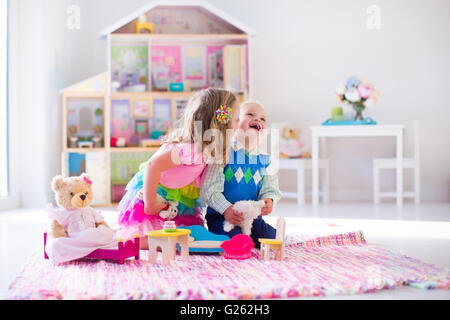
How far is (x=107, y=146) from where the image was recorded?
4.20 m

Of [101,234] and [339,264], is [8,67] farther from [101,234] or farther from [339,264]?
[339,264]

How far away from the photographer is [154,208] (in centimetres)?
199

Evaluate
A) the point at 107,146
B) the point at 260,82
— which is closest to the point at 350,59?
the point at 260,82

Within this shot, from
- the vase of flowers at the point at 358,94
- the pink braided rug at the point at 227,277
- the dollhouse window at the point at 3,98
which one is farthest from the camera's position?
the vase of flowers at the point at 358,94

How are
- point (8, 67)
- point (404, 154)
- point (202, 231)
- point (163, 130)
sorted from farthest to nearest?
point (404, 154) → point (163, 130) → point (8, 67) → point (202, 231)

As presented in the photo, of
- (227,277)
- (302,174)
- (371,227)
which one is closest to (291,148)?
(302,174)

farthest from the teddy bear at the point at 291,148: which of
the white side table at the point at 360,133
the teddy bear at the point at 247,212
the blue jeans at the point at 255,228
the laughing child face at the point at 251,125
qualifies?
the teddy bear at the point at 247,212

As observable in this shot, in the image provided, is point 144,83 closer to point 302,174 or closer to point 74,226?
point 302,174

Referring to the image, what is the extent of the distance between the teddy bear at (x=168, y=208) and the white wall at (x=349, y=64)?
9.63 ft

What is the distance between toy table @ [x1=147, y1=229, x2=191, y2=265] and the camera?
1691 mm

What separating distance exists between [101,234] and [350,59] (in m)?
3.63

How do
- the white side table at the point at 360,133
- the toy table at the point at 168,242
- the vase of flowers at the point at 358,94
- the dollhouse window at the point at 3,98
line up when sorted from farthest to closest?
the vase of flowers at the point at 358,94 → the white side table at the point at 360,133 → the dollhouse window at the point at 3,98 → the toy table at the point at 168,242

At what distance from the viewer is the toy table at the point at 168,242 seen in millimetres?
1691

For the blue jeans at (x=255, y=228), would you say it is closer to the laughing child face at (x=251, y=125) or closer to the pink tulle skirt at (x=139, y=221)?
the pink tulle skirt at (x=139, y=221)
